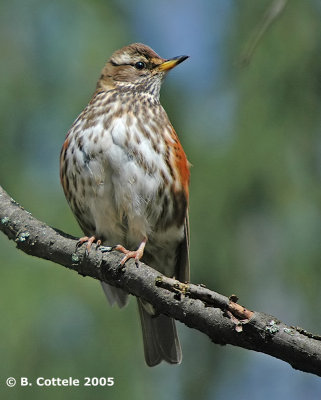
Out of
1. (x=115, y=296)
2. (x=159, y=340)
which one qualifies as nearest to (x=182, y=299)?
(x=115, y=296)

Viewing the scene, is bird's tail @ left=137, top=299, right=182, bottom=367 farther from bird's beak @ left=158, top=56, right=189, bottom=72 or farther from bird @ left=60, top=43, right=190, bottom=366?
bird's beak @ left=158, top=56, right=189, bottom=72

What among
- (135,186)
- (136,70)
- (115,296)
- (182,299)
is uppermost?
(136,70)

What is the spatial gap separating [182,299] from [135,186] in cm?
134

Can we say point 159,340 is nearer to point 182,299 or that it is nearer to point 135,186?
point 135,186

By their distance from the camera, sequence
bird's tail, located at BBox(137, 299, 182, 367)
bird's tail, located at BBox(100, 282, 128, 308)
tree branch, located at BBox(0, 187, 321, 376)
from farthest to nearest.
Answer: bird's tail, located at BBox(137, 299, 182, 367)
bird's tail, located at BBox(100, 282, 128, 308)
tree branch, located at BBox(0, 187, 321, 376)

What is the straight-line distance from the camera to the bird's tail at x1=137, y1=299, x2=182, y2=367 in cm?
460

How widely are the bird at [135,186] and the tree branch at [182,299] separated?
49cm

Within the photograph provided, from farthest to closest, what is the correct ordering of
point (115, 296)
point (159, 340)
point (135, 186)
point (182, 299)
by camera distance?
1. point (159, 340)
2. point (115, 296)
3. point (135, 186)
4. point (182, 299)

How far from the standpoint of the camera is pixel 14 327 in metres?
4.59

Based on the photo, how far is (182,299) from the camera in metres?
2.92

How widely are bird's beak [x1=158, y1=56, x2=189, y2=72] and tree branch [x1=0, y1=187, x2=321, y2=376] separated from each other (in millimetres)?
1709

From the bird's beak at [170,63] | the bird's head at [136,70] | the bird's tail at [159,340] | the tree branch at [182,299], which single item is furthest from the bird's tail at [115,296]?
the bird's beak at [170,63]

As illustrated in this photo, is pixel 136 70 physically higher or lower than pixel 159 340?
higher

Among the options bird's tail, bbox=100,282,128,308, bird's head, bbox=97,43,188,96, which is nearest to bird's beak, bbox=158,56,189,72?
bird's head, bbox=97,43,188,96
